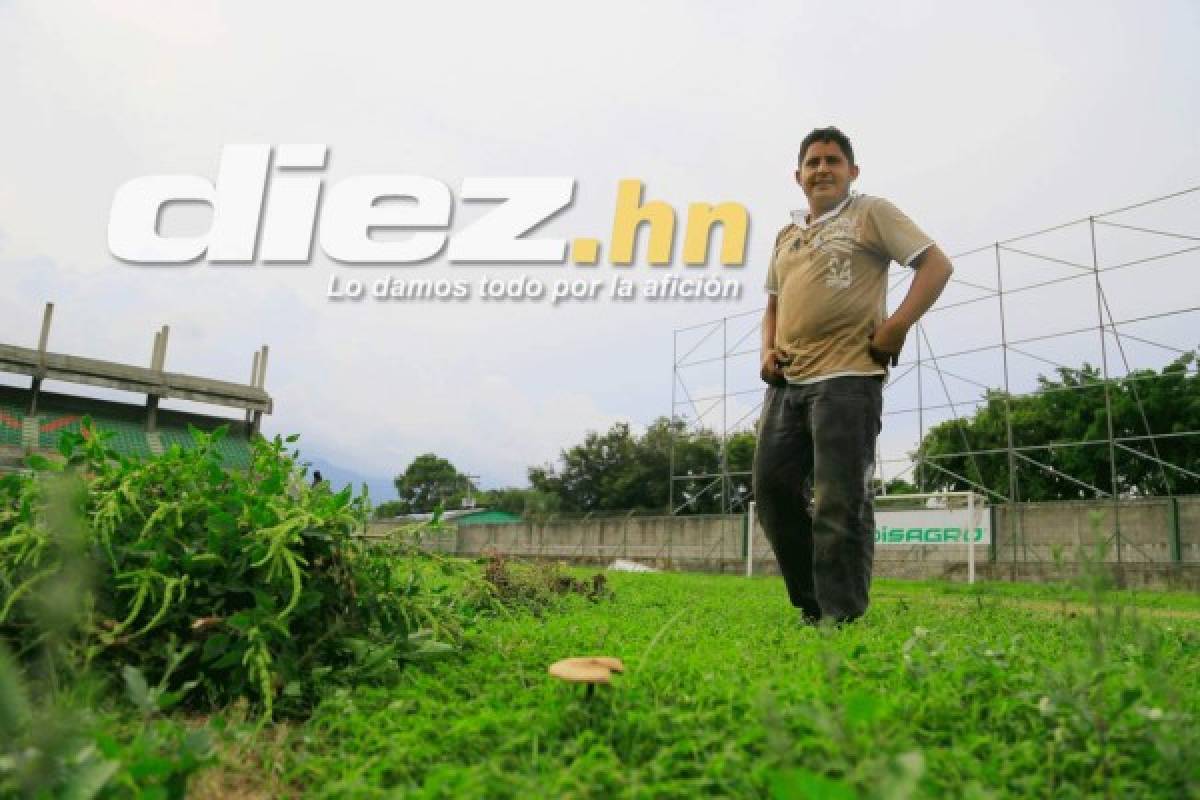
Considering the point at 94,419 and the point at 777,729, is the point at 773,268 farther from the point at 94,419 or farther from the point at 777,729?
the point at 94,419

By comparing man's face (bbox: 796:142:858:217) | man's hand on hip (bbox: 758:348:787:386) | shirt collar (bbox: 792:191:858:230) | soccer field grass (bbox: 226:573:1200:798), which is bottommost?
soccer field grass (bbox: 226:573:1200:798)

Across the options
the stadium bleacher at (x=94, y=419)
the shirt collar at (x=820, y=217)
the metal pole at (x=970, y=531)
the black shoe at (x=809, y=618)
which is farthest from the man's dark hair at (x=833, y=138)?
the stadium bleacher at (x=94, y=419)

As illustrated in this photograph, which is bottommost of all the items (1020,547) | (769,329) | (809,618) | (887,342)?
(809,618)

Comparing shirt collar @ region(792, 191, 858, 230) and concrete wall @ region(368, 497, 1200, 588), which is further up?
shirt collar @ region(792, 191, 858, 230)

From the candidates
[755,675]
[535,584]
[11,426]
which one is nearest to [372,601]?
[755,675]

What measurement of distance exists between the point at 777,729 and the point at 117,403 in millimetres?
35096

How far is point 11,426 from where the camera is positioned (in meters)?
26.7

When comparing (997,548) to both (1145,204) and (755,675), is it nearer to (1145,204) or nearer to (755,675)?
(1145,204)

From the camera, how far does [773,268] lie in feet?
12.4

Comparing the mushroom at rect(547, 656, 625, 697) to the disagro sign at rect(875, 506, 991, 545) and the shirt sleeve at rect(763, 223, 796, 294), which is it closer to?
the shirt sleeve at rect(763, 223, 796, 294)

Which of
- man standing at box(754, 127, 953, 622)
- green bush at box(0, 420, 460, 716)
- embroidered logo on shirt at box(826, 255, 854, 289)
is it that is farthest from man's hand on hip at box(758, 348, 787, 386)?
green bush at box(0, 420, 460, 716)

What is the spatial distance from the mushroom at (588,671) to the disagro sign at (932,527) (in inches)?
507

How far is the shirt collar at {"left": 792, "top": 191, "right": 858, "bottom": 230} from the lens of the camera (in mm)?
3412

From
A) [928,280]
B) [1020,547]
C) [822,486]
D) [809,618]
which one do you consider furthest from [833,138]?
[1020,547]
